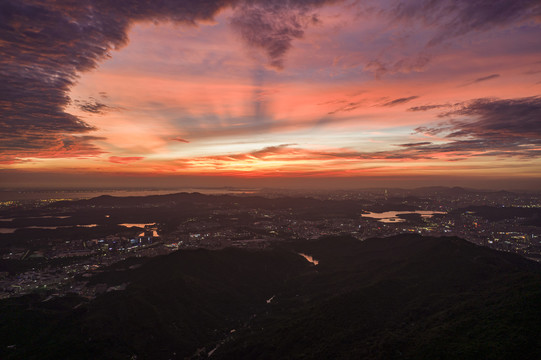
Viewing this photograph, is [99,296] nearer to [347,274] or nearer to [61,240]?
[347,274]

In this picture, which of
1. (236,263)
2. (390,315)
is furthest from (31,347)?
(390,315)

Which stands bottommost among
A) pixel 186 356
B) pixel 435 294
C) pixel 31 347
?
pixel 186 356

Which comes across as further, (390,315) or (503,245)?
(503,245)

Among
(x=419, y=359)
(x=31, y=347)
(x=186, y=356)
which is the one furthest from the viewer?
(x=186, y=356)

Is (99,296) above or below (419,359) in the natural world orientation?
below

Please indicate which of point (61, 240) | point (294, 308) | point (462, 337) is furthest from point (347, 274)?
point (61, 240)

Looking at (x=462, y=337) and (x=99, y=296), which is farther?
(x=99, y=296)

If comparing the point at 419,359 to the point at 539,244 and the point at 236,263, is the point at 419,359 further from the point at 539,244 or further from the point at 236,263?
the point at 539,244

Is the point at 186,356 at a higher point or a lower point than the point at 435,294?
lower

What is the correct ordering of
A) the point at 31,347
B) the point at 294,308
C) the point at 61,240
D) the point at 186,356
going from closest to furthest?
the point at 31,347, the point at 186,356, the point at 294,308, the point at 61,240
